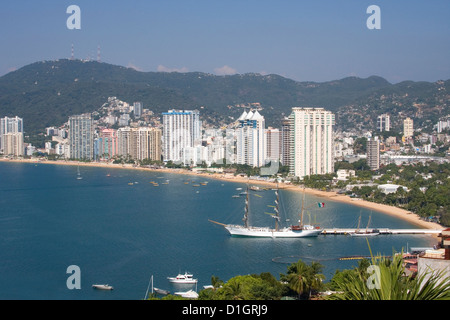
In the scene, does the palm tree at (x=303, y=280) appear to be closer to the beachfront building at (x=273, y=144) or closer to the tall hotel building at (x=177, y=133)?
the beachfront building at (x=273, y=144)

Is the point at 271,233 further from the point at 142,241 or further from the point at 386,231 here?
the point at 142,241

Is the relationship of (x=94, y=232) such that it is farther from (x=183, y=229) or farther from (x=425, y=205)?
(x=425, y=205)

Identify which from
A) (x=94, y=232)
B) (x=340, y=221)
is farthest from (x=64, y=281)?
(x=340, y=221)

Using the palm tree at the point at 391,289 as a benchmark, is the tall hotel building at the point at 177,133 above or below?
above

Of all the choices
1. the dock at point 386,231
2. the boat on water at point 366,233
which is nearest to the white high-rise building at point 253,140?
the dock at point 386,231

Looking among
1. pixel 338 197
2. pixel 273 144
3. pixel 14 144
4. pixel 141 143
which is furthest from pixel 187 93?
pixel 338 197

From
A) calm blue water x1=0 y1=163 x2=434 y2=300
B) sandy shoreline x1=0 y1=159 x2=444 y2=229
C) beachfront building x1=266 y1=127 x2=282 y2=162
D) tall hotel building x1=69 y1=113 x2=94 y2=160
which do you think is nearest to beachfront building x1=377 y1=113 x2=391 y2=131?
beachfront building x1=266 y1=127 x2=282 y2=162

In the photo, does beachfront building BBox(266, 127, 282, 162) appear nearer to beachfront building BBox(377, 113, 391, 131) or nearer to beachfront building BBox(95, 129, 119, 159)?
beachfront building BBox(95, 129, 119, 159)
